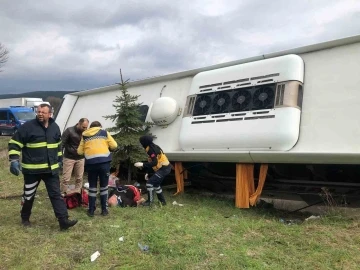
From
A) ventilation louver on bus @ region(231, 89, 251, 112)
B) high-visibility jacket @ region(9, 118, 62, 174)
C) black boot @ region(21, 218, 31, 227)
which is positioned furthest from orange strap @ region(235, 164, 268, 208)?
black boot @ region(21, 218, 31, 227)

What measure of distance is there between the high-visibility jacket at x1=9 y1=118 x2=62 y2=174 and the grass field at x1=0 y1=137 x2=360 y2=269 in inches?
35.9

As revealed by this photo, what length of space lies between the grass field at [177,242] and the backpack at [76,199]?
40 cm

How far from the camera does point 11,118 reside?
2677 centimetres

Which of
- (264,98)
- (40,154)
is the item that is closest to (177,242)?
(40,154)

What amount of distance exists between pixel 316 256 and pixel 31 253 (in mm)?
3342

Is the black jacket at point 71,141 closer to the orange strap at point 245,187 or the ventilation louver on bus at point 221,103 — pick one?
the ventilation louver on bus at point 221,103

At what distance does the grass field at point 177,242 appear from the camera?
4.29m

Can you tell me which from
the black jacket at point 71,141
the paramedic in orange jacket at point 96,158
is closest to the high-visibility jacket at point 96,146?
the paramedic in orange jacket at point 96,158

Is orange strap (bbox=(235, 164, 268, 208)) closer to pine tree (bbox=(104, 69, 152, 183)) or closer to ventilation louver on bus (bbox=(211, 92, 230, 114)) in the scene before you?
ventilation louver on bus (bbox=(211, 92, 230, 114))

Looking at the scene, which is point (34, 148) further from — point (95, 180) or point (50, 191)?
point (95, 180)

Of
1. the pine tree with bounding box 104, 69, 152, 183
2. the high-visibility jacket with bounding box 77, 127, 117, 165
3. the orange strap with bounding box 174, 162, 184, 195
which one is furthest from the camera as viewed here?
the pine tree with bounding box 104, 69, 152, 183

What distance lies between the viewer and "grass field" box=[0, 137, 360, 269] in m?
4.29

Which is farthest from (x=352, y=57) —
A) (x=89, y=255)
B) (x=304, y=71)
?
(x=89, y=255)

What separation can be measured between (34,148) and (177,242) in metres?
2.38
